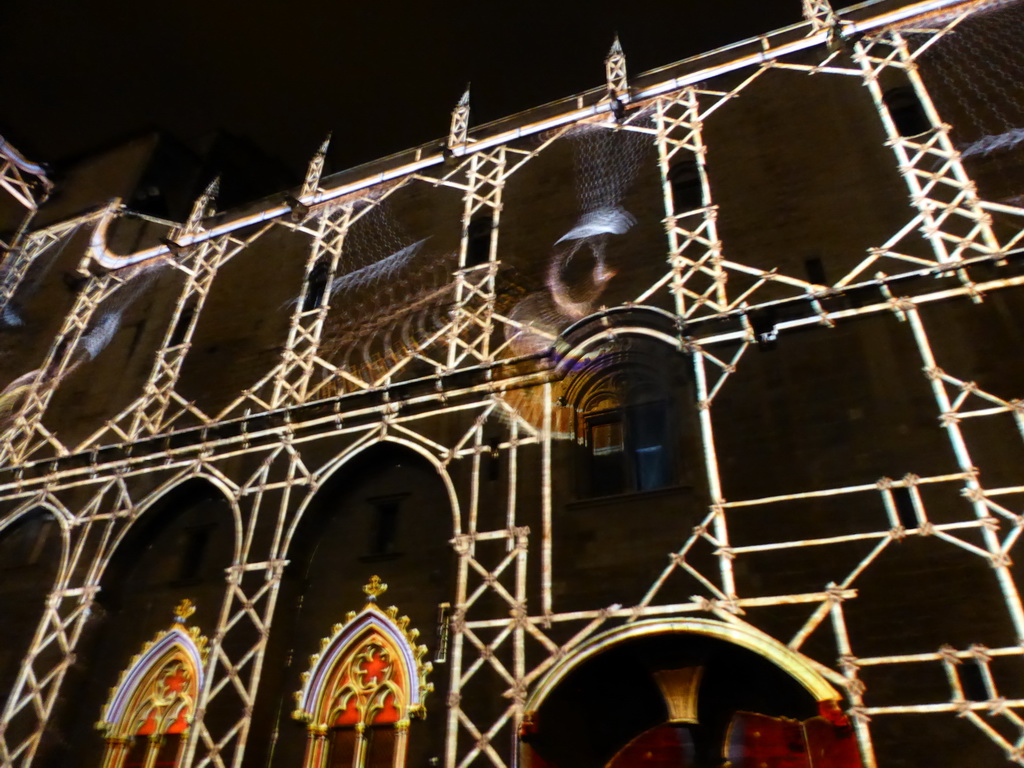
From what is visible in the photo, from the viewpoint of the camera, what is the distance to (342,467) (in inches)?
578

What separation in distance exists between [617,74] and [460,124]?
13.2 ft

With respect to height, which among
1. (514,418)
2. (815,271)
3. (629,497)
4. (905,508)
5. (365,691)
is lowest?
(365,691)

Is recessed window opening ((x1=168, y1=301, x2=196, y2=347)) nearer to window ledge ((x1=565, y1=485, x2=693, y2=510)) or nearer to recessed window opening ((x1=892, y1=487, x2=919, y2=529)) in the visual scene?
window ledge ((x1=565, y1=485, x2=693, y2=510))

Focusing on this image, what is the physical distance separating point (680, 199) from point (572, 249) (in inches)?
87.7

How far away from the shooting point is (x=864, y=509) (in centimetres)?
1013

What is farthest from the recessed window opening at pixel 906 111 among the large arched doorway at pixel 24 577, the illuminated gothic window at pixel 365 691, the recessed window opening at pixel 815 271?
the large arched doorway at pixel 24 577

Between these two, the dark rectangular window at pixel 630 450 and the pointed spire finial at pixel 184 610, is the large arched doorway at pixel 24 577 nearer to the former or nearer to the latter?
the pointed spire finial at pixel 184 610

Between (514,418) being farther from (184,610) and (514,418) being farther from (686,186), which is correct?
(184,610)

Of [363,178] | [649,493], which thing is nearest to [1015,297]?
[649,493]

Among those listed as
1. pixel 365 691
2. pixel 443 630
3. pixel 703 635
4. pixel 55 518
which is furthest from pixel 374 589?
pixel 55 518

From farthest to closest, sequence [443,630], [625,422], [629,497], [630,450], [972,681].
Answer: [625,422], [630,450], [443,630], [629,497], [972,681]

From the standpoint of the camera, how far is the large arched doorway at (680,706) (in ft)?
31.8

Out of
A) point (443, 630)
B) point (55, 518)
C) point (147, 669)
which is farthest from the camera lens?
point (55, 518)

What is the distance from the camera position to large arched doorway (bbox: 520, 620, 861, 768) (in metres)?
9.68
